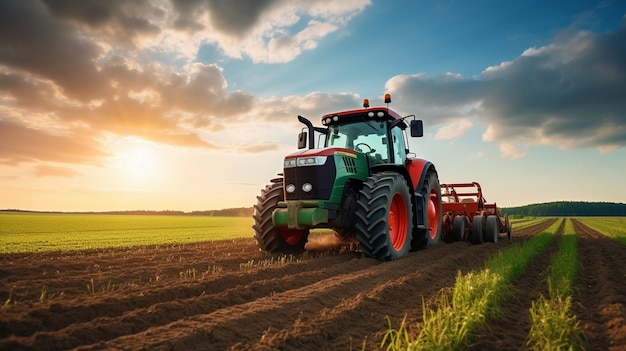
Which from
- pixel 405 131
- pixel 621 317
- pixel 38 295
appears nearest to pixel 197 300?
pixel 38 295

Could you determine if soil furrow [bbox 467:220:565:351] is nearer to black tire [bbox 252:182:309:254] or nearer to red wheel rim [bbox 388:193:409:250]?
red wheel rim [bbox 388:193:409:250]

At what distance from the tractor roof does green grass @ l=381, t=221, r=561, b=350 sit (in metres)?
3.65

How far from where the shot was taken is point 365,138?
29.3ft

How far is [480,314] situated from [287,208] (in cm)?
419

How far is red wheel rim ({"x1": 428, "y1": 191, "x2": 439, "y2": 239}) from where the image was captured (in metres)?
10.4

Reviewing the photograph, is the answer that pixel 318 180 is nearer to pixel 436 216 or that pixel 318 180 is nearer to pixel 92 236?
pixel 436 216

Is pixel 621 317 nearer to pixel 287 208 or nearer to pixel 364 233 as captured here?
pixel 364 233

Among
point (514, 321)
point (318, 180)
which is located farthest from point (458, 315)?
point (318, 180)

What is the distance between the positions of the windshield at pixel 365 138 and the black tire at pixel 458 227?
13.8ft

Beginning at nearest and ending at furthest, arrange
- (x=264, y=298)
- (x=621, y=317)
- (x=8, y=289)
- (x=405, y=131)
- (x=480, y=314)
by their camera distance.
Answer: (x=480, y=314), (x=621, y=317), (x=264, y=298), (x=8, y=289), (x=405, y=131)

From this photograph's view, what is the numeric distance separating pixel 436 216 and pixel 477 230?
6.29ft

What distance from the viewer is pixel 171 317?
3.92 meters

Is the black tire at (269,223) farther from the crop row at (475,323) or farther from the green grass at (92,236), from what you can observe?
the green grass at (92,236)

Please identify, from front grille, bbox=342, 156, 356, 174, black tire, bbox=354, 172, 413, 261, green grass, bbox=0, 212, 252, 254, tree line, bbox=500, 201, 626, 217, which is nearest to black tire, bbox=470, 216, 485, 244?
black tire, bbox=354, 172, 413, 261
